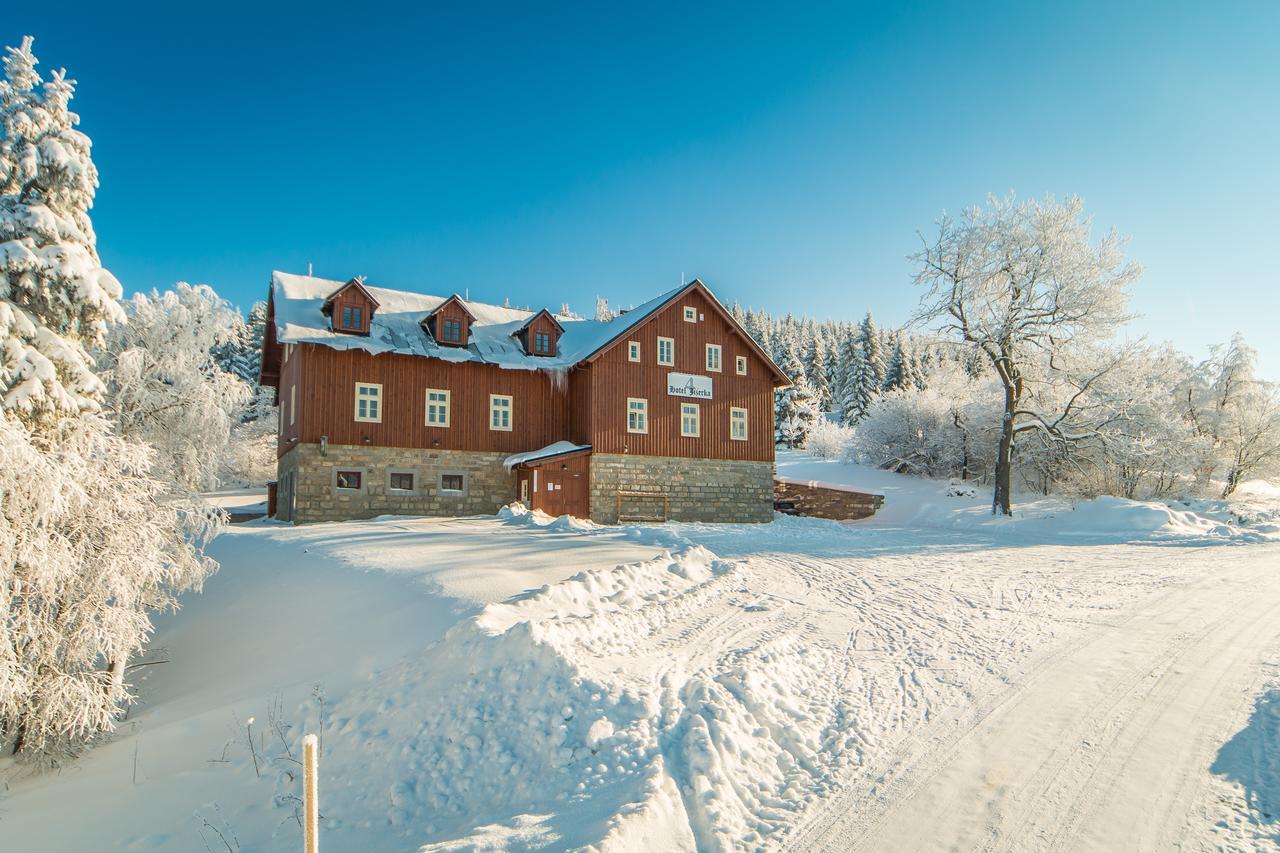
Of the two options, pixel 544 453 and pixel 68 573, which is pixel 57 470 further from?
pixel 544 453

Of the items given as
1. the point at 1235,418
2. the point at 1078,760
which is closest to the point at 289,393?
the point at 1078,760

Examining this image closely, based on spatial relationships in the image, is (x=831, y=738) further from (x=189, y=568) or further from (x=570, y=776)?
(x=189, y=568)

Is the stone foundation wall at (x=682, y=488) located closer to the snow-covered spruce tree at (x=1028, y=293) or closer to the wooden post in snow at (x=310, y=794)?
the snow-covered spruce tree at (x=1028, y=293)

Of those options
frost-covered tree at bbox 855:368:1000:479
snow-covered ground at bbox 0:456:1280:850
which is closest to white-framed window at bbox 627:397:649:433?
snow-covered ground at bbox 0:456:1280:850

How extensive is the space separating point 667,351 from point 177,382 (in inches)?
606

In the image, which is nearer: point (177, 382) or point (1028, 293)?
point (177, 382)

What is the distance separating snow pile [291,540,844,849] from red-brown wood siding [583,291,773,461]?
1693 centimetres

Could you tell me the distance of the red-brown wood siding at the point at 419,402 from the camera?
869 inches

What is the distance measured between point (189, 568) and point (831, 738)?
29.8ft

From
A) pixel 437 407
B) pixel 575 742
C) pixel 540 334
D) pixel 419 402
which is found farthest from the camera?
pixel 540 334

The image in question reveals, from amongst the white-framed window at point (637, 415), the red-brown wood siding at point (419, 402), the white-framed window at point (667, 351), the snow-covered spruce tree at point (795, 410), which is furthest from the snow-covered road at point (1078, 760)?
the snow-covered spruce tree at point (795, 410)

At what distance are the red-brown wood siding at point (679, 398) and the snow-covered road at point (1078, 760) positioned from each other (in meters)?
17.7

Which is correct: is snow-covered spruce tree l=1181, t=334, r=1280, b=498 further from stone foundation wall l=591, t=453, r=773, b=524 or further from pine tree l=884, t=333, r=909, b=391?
pine tree l=884, t=333, r=909, b=391

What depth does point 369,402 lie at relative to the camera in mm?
22766
